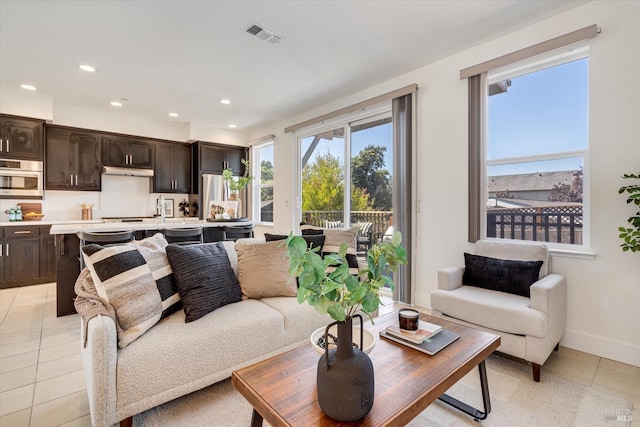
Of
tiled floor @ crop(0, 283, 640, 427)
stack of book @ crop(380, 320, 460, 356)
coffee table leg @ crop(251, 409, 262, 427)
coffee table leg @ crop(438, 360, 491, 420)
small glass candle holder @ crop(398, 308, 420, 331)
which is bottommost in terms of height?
tiled floor @ crop(0, 283, 640, 427)

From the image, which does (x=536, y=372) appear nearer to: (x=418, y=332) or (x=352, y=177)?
(x=418, y=332)

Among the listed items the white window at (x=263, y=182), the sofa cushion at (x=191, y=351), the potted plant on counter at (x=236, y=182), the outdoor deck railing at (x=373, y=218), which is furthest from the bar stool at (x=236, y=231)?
the sofa cushion at (x=191, y=351)

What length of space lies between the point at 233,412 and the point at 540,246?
2.58 metres

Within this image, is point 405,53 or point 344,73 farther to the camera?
point 344,73

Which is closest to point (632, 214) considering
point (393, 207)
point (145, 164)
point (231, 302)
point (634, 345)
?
point (634, 345)

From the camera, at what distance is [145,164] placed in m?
5.73

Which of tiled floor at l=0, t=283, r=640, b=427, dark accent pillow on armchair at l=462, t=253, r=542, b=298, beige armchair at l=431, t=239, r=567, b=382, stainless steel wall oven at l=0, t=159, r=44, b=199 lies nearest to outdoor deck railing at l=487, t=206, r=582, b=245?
beige armchair at l=431, t=239, r=567, b=382

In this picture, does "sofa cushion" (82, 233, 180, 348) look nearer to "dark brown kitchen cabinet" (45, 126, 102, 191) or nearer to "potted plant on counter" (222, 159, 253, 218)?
"potted plant on counter" (222, 159, 253, 218)

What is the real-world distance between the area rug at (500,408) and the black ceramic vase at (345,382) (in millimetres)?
852

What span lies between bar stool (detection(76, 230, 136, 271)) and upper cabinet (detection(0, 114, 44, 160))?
2.62 meters

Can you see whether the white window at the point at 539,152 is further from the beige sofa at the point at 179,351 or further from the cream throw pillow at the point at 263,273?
the beige sofa at the point at 179,351

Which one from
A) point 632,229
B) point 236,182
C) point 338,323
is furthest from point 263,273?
point 236,182

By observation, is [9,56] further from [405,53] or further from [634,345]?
[634,345]

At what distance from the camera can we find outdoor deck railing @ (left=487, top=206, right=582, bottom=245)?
8.58ft
